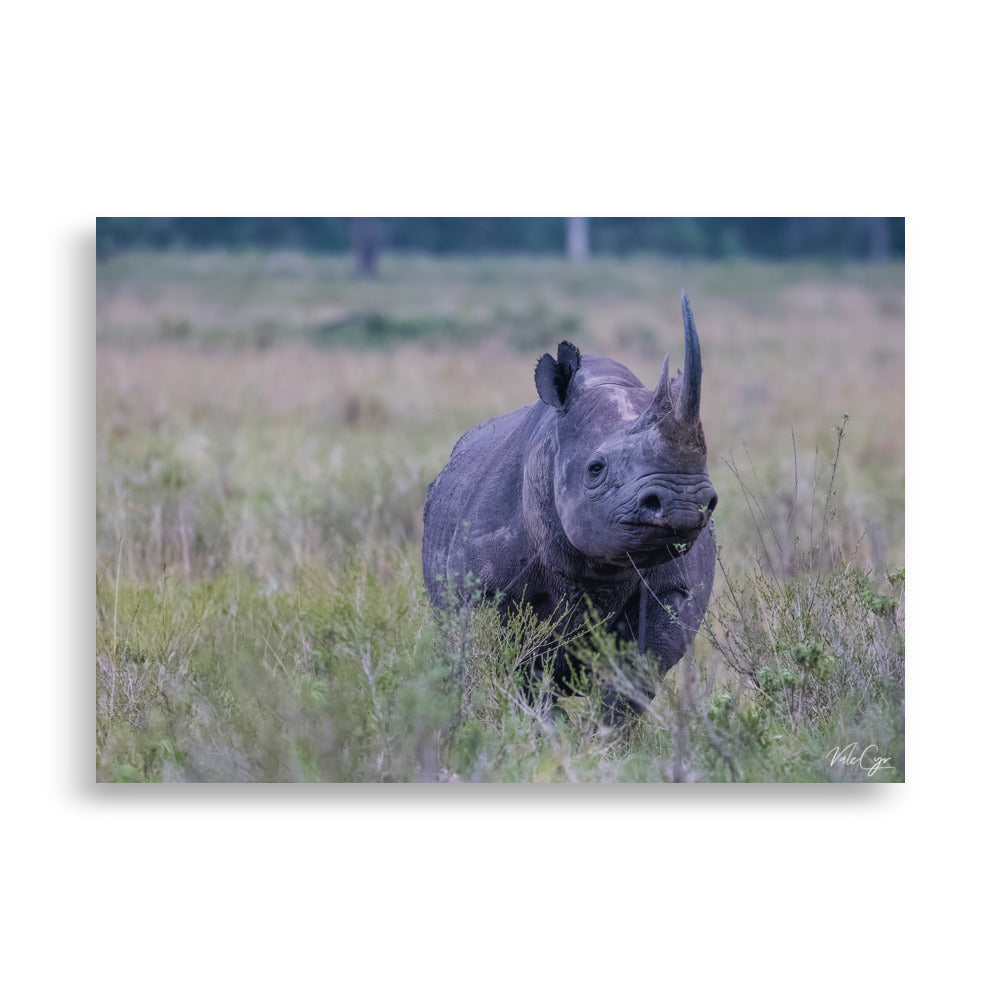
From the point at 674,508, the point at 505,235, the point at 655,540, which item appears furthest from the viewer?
the point at 505,235

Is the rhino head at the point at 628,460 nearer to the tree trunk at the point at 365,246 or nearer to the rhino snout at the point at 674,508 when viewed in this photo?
the rhino snout at the point at 674,508

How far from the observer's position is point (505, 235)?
6.82 meters

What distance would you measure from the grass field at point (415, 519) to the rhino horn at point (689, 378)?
88 centimetres

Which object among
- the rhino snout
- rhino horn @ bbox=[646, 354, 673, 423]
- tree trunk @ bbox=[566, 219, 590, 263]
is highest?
tree trunk @ bbox=[566, 219, 590, 263]

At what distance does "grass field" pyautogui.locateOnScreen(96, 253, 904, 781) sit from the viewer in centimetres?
603

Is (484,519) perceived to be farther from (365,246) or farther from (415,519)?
(415,519)

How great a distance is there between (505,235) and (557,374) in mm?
1166

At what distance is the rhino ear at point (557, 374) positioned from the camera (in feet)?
19.1

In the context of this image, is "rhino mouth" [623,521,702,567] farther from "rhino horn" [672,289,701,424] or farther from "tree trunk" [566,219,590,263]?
"tree trunk" [566,219,590,263]

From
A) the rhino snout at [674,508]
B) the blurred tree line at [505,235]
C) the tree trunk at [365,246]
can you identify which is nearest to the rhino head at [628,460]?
the rhino snout at [674,508]
